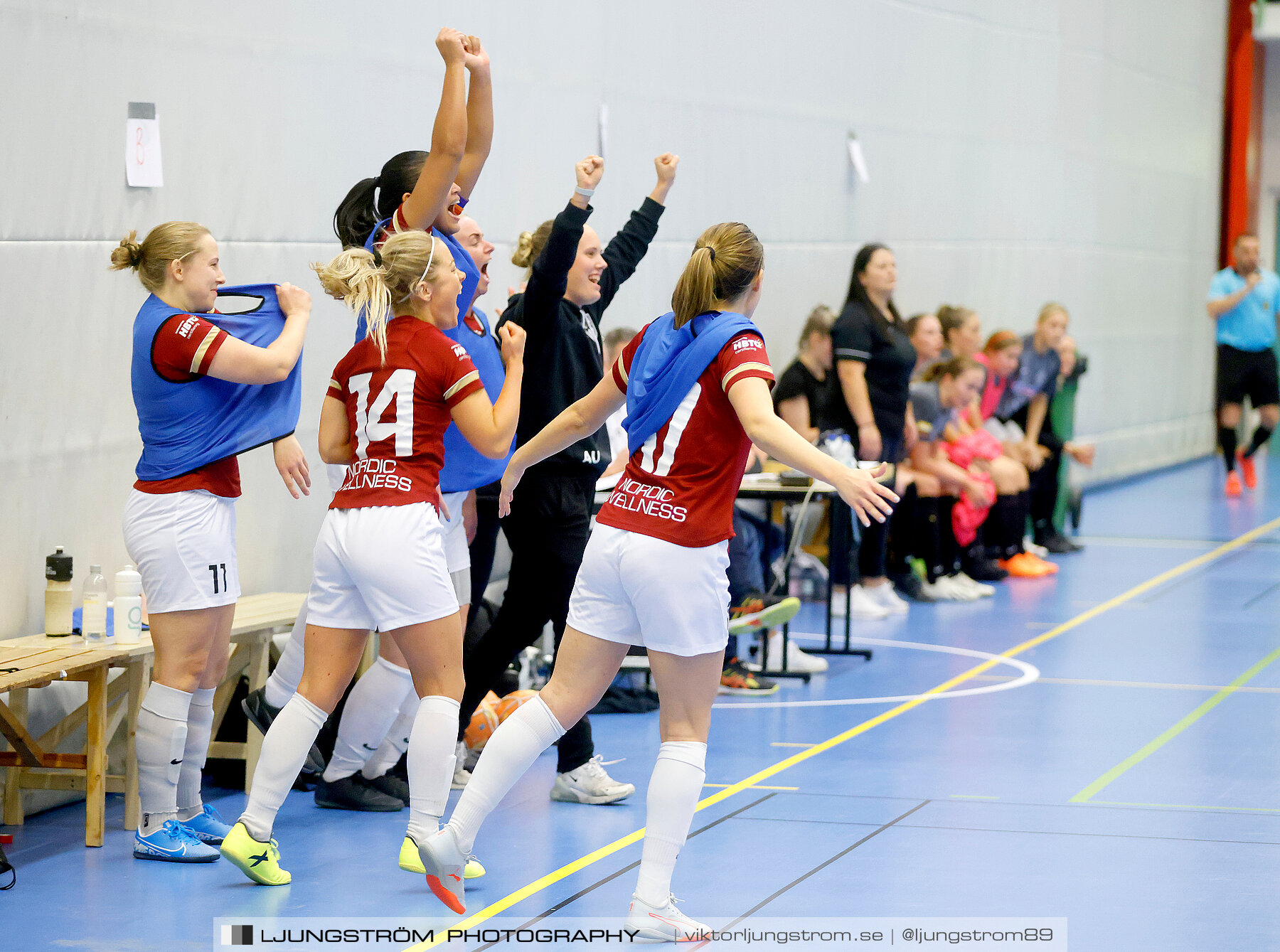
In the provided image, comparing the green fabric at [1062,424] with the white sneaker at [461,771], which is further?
the green fabric at [1062,424]

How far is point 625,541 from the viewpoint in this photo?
3760 mm

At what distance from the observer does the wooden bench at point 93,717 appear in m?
4.62

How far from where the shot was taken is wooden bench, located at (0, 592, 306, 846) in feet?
15.2

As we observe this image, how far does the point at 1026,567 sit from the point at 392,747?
6.13 meters

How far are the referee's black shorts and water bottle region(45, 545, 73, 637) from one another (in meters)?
11.9

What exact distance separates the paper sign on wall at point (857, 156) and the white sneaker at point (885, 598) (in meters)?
3.37

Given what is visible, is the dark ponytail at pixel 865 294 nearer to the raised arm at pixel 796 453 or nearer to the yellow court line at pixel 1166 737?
the yellow court line at pixel 1166 737

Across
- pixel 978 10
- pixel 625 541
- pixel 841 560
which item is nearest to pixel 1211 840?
pixel 625 541

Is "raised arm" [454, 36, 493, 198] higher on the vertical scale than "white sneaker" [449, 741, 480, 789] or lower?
higher

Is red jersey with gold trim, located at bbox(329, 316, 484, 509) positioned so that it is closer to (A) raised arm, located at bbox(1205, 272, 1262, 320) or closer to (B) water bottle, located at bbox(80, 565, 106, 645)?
(B) water bottle, located at bbox(80, 565, 106, 645)

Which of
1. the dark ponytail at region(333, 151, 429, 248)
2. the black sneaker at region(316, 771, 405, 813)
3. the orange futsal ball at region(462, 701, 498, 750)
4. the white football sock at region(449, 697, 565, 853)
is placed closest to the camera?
the white football sock at region(449, 697, 565, 853)

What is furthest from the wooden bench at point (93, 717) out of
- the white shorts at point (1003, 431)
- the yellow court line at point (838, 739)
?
the white shorts at point (1003, 431)

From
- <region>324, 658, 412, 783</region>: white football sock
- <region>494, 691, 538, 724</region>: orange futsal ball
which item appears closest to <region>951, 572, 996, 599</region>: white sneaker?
<region>494, 691, 538, 724</region>: orange futsal ball

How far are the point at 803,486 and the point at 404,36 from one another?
255 centimetres
